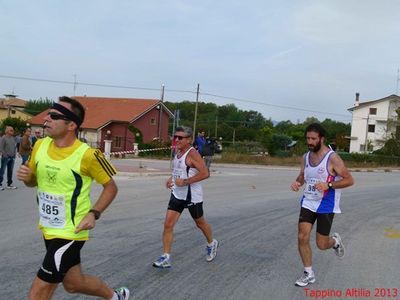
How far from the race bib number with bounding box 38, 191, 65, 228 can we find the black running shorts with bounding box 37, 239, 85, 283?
12cm

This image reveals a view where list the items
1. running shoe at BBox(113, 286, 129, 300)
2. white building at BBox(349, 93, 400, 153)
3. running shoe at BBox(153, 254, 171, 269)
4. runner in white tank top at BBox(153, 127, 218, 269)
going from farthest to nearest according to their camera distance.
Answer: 1. white building at BBox(349, 93, 400, 153)
2. runner in white tank top at BBox(153, 127, 218, 269)
3. running shoe at BBox(153, 254, 171, 269)
4. running shoe at BBox(113, 286, 129, 300)

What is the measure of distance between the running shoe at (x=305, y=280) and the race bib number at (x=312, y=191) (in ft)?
2.79

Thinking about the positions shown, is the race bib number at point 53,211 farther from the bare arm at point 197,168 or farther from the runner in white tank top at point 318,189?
the runner in white tank top at point 318,189

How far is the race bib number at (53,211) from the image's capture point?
145 inches

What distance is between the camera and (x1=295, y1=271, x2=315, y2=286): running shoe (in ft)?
18.1

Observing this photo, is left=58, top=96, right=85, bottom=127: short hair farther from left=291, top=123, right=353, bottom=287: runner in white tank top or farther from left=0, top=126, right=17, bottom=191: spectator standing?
left=0, top=126, right=17, bottom=191: spectator standing

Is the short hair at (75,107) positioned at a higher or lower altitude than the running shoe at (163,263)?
higher

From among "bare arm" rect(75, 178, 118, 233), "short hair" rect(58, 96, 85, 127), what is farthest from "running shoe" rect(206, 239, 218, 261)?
"short hair" rect(58, 96, 85, 127)

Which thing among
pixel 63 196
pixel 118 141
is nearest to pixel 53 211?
pixel 63 196

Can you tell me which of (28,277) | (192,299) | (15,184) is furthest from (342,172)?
(15,184)

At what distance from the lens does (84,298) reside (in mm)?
4727

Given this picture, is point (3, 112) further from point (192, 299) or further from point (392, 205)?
point (192, 299)

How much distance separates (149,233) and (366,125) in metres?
71.0

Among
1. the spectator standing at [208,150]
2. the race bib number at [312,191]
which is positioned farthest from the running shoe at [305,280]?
the spectator standing at [208,150]
